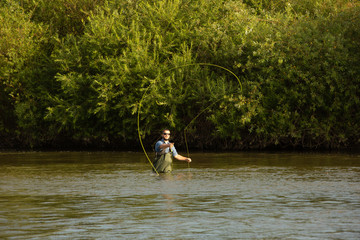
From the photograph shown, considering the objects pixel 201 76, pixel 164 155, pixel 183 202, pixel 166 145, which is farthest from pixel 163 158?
pixel 201 76

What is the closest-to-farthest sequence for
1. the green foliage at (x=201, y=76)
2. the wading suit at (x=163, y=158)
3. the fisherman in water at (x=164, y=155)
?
the fisherman in water at (x=164, y=155) → the wading suit at (x=163, y=158) → the green foliage at (x=201, y=76)

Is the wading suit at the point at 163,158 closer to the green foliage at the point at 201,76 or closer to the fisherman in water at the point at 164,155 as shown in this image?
the fisherman in water at the point at 164,155

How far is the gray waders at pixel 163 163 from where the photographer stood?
2278 cm

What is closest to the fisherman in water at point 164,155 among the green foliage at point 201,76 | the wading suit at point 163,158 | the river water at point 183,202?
the wading suit at point 163,158

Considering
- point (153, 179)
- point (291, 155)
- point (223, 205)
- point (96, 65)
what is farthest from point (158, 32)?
point (223, 205)

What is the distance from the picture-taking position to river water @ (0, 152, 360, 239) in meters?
12.0

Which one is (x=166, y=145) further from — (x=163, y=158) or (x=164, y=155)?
(x=163, y=158)

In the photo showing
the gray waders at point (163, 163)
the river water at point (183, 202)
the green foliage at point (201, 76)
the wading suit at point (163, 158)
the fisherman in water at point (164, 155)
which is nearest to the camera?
the river water at point (183, 202)

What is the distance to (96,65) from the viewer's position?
39594 millimetres

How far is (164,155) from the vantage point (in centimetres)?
2272

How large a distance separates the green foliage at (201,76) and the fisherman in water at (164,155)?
41.1 ft

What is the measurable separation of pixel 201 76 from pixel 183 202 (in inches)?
924

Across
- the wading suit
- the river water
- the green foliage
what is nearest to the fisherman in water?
the wading suit

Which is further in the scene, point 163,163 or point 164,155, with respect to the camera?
point 163,163
